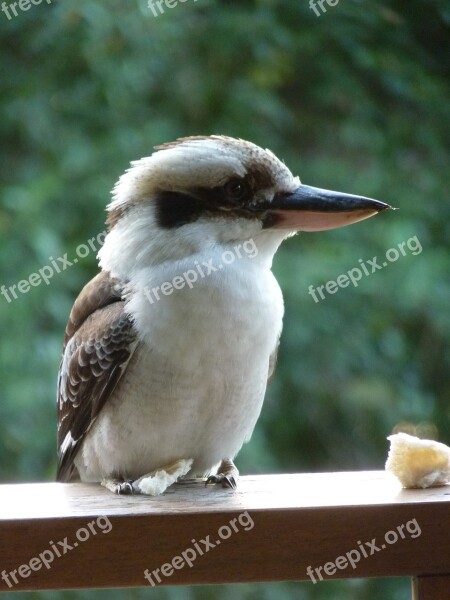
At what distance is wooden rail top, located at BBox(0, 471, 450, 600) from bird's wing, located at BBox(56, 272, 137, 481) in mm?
278

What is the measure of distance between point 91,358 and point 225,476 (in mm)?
234

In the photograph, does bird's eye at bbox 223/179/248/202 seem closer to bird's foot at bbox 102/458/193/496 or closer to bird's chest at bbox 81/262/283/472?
bird's chest at bbox 81/262/283/472

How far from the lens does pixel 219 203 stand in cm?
125

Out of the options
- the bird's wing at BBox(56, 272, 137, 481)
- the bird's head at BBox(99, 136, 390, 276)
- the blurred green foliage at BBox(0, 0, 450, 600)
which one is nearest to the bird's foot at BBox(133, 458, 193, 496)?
the bird's wing at BBox(56, 272, 137, 481)

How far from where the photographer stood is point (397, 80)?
205 cm

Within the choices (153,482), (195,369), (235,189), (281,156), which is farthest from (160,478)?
(281,156)

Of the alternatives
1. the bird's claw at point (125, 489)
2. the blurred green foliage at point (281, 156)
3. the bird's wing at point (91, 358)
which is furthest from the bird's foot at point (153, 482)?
the blurred green foliage at point (281, 156)

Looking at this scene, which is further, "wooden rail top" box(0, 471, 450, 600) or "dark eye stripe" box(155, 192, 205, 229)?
"dark eye stripe" box(155, 192, 205, 229)

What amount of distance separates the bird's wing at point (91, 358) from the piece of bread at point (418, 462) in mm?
350

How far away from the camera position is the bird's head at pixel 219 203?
1.25 m

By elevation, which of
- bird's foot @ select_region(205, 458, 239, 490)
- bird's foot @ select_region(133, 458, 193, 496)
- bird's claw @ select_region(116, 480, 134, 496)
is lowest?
bird's foot @ select_region(205, 458, 239, 490)

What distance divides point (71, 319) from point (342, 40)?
928mm

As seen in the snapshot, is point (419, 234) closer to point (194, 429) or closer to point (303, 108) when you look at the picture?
point (303, 108)

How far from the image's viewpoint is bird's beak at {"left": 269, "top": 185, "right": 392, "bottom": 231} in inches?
49.3
